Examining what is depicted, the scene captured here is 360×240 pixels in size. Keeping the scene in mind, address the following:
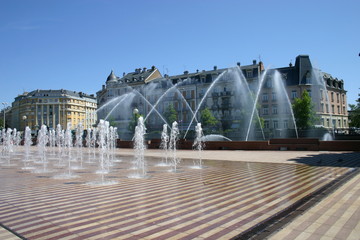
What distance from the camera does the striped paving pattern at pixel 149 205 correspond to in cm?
503

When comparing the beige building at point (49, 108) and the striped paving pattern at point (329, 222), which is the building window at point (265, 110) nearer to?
the striped paving pattern at point (329, 222)

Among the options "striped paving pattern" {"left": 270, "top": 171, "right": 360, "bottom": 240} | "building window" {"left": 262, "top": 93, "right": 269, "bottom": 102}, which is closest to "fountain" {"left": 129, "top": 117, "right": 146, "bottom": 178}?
"striped paving pattern" {"left": 270, "top": 171, "right": 360, "bottom": 240}

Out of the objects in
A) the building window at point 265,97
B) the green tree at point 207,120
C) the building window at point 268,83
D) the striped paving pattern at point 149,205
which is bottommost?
the striped paving pattern at point 149,205

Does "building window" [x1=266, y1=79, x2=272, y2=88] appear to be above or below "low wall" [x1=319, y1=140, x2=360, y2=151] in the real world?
above

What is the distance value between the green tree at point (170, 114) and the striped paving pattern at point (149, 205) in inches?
1752

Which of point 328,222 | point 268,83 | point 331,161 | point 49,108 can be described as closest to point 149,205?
point 328,222

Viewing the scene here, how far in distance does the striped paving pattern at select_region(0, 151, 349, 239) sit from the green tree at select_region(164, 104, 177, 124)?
146ft

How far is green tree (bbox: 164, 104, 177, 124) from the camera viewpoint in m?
55.4

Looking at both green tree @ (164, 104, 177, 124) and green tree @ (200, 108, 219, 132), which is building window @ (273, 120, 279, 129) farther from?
green tree @ (164, 104, 177, 124)

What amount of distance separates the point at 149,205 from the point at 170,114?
49.7 meters

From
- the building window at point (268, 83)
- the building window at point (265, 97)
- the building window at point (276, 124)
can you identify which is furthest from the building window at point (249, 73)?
the building window at point (276, 124)

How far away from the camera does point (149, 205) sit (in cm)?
678

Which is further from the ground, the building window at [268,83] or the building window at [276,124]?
the building window at [268,83]

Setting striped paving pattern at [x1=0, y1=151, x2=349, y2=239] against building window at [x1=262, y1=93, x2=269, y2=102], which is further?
building window at [x1=262, y1=93, x2=269, y2=102]
